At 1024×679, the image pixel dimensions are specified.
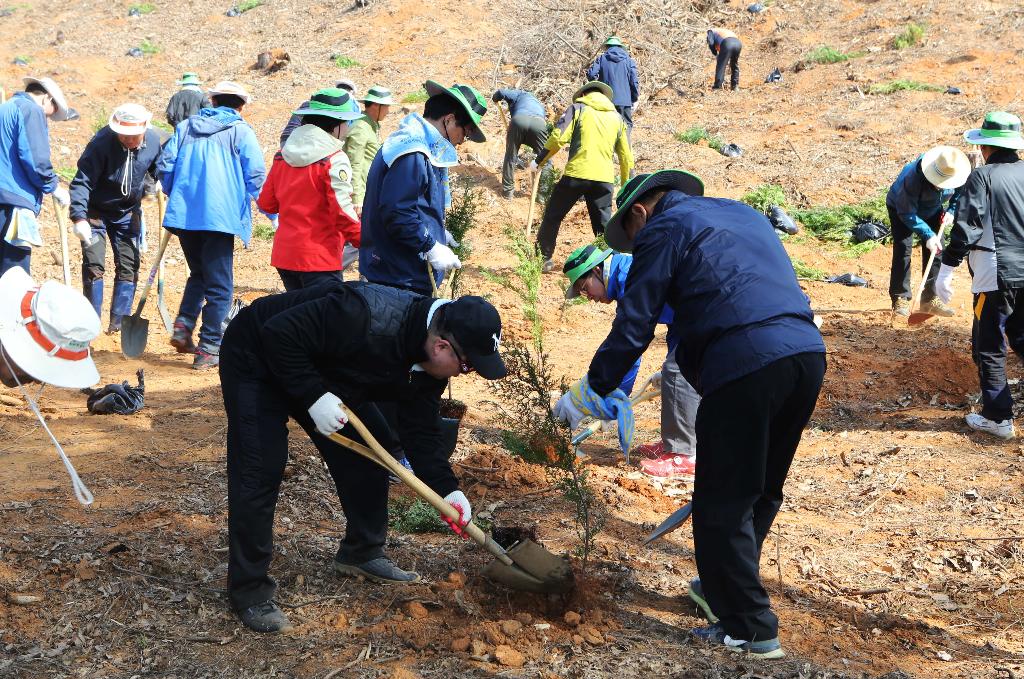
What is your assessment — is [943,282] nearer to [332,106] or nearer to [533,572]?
[332,106]

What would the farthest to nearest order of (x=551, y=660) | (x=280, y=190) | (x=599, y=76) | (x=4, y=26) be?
(x=4, y=26), (x=599, y=76), (x=280, y=190), (x=551, y=660)

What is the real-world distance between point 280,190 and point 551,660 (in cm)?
395

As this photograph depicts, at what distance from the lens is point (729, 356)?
347 cm

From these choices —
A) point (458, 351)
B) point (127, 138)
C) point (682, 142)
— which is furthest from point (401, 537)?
point (682, 142)

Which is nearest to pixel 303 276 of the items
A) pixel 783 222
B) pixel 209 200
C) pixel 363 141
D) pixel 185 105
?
pixel 209 200

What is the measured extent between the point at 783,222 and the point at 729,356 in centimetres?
851

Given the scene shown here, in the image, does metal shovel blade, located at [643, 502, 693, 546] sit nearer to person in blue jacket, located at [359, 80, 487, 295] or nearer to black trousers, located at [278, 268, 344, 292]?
person in blue jacket, located at [359, 80, 487, 295]

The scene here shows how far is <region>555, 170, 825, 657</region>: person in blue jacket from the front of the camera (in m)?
3.46

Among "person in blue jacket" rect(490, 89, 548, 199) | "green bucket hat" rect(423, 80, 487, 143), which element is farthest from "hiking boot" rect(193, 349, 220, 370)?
"person in blue jacket" rect(490, 89, 548, 199)

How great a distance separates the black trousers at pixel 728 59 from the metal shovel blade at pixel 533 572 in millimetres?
14404

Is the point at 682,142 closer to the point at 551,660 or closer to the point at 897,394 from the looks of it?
the point at 897,394

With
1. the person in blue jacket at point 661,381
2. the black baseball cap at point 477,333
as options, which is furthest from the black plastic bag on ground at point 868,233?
the black baseball cap at point 477,333

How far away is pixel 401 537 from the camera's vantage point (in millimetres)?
4785

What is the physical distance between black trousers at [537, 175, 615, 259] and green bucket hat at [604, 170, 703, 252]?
5.78 meters
